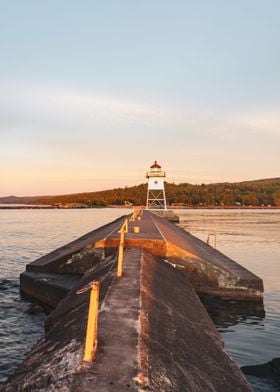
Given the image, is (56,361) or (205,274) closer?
(56,361)

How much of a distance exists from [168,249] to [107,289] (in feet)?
18.2

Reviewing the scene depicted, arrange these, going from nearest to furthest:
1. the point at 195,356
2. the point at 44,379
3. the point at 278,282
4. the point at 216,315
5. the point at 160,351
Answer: the point at 44,379 → the point at 160,351 → the point at 195,356 → the point at 216,315 → the point at 278,282

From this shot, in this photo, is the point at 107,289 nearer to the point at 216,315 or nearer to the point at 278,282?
the point at 216,315

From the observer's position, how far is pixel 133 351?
4520mm

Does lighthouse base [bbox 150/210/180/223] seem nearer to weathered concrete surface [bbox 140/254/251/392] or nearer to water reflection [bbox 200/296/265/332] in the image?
water reflection [bbox 200/296/265/332]

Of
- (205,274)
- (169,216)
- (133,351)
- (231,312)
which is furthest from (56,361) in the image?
(169,216)

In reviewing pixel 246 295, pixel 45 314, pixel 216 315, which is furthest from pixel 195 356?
pixel 246 295

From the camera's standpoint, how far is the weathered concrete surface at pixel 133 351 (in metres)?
3.98

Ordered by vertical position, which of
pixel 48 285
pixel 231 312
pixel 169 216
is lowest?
pixel 231 312

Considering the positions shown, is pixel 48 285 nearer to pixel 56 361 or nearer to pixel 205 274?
pixel 205 274

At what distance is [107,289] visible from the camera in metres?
7.44

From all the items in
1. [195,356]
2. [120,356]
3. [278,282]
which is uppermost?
[120,356]

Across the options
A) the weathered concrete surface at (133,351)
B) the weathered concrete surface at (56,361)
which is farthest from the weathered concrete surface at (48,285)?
the weathered concrete surface at (56,361)

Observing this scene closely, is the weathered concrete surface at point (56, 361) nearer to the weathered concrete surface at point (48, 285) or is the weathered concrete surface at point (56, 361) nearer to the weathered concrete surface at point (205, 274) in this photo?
the weathered concrete surface at point (48, 285)
